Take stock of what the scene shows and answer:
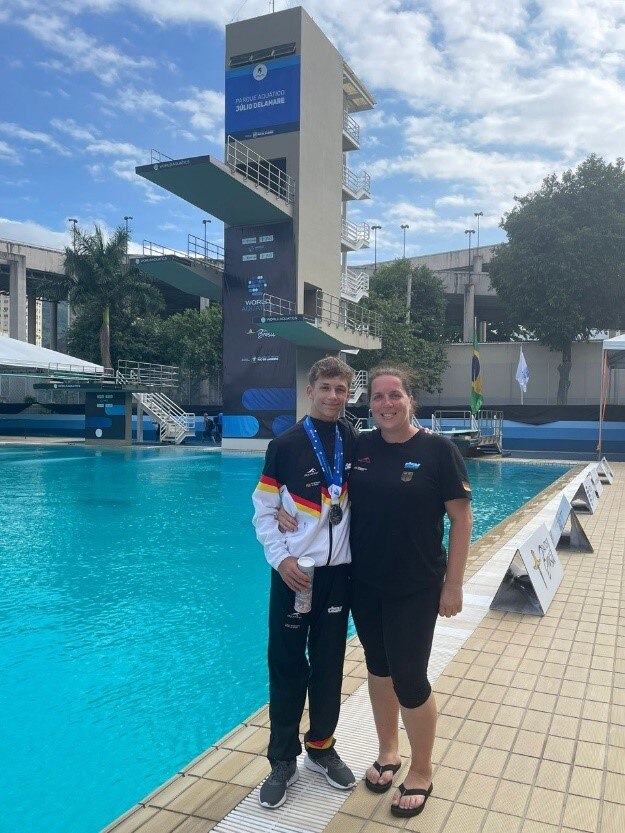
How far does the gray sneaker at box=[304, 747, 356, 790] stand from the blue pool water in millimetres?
1077

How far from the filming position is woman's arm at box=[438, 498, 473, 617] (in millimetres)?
2428

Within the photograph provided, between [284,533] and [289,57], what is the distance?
25667mm

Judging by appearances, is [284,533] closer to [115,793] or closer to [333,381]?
[333,381]

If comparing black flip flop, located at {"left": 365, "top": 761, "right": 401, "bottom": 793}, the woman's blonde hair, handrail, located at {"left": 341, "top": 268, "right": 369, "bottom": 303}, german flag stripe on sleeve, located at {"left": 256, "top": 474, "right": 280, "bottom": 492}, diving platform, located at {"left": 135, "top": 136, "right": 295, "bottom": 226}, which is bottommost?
black flip flop, located at {"left": 365, "top": 761, "right": 401, "bottom": 793}

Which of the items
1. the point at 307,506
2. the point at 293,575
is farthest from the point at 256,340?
the point at 293,575

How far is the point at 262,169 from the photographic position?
2458 cm

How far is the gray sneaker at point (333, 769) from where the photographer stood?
263 cm

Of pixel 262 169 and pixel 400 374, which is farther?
pixel 262 169

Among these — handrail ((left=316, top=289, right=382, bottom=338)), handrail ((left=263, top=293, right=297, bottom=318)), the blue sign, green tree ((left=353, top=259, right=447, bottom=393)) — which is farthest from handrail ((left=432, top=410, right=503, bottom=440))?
the blue sign

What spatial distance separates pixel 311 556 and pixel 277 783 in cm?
93

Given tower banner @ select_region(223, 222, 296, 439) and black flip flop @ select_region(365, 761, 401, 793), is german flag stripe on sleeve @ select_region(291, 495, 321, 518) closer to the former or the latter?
black flip flop @ select_region(365, 761, 401, 793)

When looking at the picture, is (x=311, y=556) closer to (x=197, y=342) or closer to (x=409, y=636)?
(x=409, y=636)

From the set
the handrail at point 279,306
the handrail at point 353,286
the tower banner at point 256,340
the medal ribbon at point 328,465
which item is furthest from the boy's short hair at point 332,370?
the handrail at point 353,286

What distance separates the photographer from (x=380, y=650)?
2559mm
